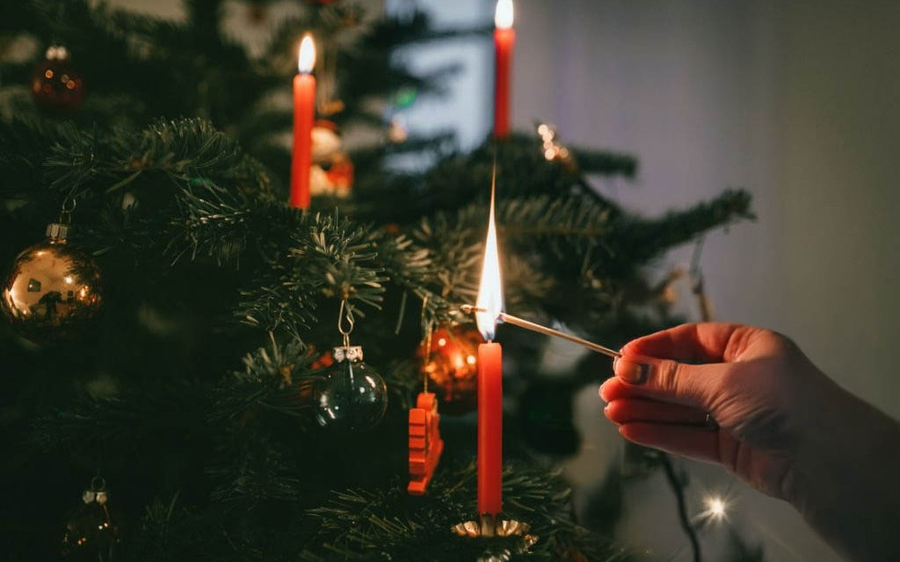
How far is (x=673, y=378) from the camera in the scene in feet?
1.83

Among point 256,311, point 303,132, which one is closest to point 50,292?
point 256,311

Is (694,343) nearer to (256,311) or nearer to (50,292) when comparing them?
(256,311)

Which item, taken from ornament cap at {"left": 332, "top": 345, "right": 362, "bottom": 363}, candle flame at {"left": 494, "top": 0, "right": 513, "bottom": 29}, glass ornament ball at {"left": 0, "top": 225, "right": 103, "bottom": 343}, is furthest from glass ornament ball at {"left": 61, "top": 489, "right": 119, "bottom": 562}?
candle flame at {"left": 494, "top": 0, "right": 513, "bottom": 29}

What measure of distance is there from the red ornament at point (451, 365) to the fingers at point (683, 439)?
19 centimetres

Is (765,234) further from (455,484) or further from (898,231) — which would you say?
(455,484)

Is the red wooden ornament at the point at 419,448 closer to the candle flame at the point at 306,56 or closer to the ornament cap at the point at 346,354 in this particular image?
the ornament cap at the point at 346,354

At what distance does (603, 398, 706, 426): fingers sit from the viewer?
65cm

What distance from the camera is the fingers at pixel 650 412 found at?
65cm

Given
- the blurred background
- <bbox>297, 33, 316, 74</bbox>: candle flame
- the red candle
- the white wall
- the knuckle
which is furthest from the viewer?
the white wall

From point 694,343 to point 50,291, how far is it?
61cm

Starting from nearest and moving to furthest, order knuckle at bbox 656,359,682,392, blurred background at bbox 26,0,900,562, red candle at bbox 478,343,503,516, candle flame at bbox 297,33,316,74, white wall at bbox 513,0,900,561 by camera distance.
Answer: red candle at bbox 478,343,503,516, knuckle at bbox 656,359,682,392, candle flame at bbox 297,33,316,74, blurred background at bbox 26,0,900,562, white wall at bbox 513,0,900,561

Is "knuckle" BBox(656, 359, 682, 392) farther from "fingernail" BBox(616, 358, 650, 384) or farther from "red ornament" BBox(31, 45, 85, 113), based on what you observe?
"red ornament" BBox(31, 45, 85, 113)

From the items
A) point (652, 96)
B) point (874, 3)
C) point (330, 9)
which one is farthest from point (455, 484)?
point (652, 96)

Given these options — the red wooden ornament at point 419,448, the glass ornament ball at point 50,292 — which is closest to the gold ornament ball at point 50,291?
the glass ornament ball at point 50,292
